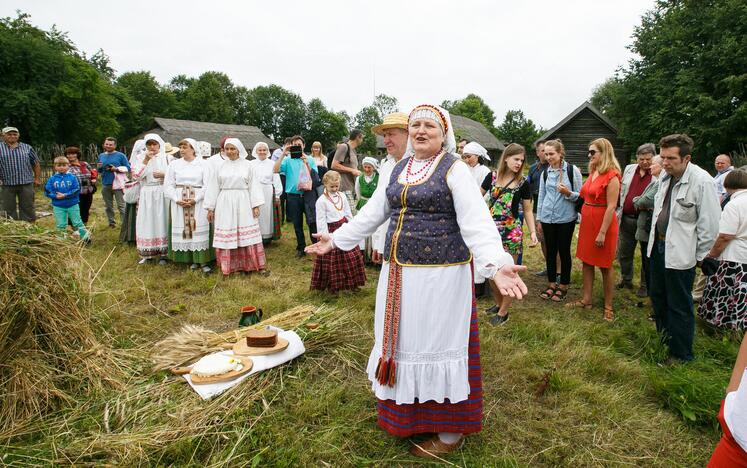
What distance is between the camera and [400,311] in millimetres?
2561

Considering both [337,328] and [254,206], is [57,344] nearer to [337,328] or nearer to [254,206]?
[337,328]

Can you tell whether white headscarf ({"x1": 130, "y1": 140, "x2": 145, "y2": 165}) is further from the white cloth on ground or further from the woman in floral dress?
the woman in floral dress

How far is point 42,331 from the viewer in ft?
10.4

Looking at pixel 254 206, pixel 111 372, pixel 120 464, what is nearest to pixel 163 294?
pixel 254 206

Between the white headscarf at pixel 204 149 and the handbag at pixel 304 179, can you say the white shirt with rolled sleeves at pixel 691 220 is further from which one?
the white headscarf at pixel 204 149

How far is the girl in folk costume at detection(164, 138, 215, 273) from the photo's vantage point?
671 centimetres

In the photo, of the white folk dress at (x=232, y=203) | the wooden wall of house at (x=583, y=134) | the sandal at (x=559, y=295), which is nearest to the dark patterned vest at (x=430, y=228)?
the sandal at (x=559, y=295)

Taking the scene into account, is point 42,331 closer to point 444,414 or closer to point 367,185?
point 444,414

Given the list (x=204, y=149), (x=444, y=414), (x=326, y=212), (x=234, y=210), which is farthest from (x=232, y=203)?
(x=444, y=414)

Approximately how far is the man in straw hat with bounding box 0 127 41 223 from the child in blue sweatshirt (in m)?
0.90

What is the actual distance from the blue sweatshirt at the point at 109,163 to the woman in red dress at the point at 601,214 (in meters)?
9.50

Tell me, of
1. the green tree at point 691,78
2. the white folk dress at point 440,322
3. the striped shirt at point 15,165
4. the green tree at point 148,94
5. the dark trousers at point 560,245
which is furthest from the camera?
the green tree at point 148,94

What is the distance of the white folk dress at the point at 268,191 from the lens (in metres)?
8.83

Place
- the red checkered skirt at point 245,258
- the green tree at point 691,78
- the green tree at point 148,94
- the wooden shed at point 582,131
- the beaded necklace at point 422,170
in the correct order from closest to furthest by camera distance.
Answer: the beaded necklace at point 422,170 → the red checkered skirt at point 245,258 → the green tree at point 691,78 → the wooden shed at point 582,131 → the green tree at point 148,94
